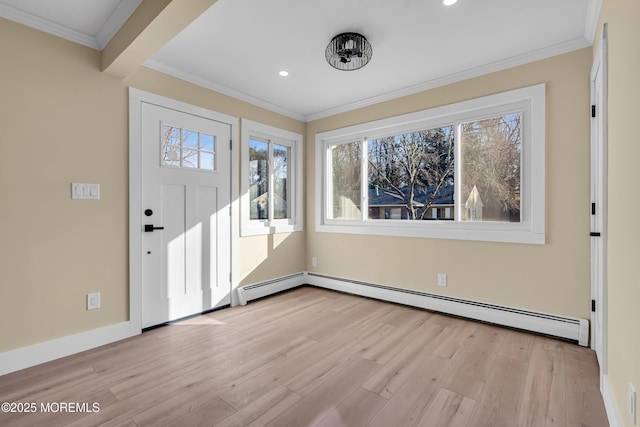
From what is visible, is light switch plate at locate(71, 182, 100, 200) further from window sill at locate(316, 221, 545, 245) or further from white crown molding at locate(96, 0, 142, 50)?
window sill at locate(316, 221, 545, 245)

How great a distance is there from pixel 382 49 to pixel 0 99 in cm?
287

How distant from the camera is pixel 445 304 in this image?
3238 millimetres

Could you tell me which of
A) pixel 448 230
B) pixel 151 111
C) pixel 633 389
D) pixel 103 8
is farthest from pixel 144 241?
pixel 633 389

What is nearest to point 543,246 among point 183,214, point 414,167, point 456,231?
point 456,231

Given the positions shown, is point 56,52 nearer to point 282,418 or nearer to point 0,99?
point 0,99

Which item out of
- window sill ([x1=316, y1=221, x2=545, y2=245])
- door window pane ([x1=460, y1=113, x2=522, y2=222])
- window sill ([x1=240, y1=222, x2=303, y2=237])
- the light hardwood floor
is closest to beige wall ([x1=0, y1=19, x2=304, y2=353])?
the light hardwood floor

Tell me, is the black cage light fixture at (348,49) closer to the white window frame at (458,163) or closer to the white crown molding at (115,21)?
the white window frame at (458,163)

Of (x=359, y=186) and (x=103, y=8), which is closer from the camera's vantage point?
(x=103, y=8)

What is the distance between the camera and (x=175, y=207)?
3.04 meters

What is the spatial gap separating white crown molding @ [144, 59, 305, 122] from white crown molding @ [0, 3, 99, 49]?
45 centimetres

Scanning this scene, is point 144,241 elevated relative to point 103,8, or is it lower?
lower

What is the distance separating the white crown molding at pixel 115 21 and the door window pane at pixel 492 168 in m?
3.09

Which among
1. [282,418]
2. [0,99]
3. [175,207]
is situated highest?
[0,99]

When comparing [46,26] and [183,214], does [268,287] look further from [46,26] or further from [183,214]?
[46,26]
